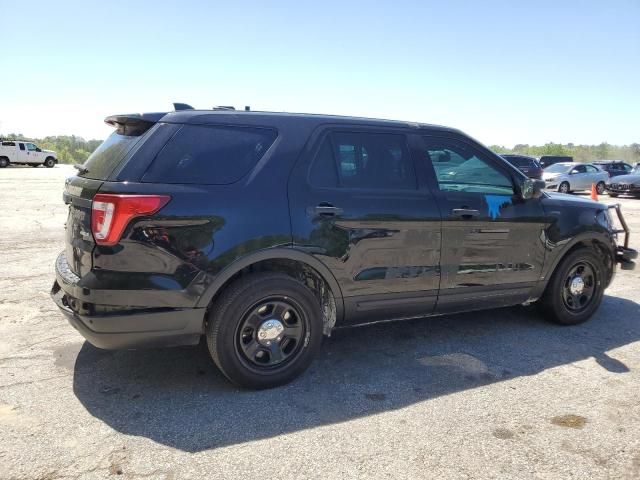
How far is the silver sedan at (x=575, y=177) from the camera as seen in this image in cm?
2400

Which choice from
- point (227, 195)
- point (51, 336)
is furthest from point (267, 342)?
point (51, 336)

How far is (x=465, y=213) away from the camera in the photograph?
4141 millimetres

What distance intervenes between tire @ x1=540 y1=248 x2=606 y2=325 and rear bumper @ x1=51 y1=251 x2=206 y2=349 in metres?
3.38

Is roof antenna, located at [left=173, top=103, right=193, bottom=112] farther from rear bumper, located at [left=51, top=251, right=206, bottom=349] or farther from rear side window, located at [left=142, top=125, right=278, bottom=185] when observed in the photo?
rear bumper, located at [left=51, top=251, right=206, bottom=349]

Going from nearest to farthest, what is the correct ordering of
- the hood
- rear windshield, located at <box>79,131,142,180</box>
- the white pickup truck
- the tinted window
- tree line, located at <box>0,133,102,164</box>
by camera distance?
rear windshield, located at <box>79,131,142,180</box>
the tinted window
the hood
the white pickup truck
tree line, located at <box>0,133,102,164</box>

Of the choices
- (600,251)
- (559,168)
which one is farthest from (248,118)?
(559,168)

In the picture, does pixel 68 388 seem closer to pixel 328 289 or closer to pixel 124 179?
pixel 124 179

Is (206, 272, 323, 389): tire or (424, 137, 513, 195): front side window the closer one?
(206, 272, 323, 389): tire

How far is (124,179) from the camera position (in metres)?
3.13

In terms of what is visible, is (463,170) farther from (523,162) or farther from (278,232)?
(523,162)

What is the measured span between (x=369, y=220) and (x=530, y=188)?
167 cm

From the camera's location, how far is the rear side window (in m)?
3.21

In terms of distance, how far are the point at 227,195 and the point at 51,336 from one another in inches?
90.2

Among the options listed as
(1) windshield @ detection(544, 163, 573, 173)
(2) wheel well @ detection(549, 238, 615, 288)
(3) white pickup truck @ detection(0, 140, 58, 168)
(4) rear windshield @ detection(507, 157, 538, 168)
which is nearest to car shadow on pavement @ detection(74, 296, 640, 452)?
(2) wheel well @ detection(549, 238, 615, 288)
